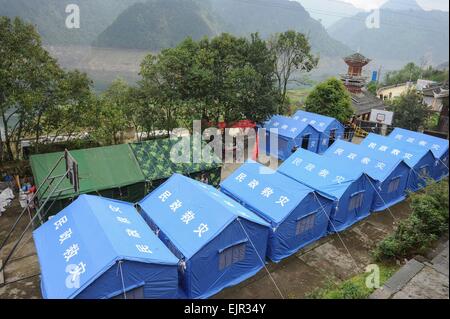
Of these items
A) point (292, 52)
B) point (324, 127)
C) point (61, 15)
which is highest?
point (61, 15)

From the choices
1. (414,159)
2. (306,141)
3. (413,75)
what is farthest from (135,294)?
(413,75)

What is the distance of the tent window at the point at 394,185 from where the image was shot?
14952mm

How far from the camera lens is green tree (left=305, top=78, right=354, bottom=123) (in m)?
26.4

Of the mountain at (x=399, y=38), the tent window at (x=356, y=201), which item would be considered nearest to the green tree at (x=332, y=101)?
the tent window at (x=356, y=201)

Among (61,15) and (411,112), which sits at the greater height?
Result: (61,15)

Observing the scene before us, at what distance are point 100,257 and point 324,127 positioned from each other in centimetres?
1814

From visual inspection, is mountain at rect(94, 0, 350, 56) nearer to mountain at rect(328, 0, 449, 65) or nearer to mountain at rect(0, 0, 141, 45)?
mountain at rect(0, 0, 141, 45)

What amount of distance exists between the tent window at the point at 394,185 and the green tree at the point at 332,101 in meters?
12.0

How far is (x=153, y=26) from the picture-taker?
253ft

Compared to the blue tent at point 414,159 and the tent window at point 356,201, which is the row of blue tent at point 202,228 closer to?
the tent window at point 356,201

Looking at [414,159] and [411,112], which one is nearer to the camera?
[414,159]

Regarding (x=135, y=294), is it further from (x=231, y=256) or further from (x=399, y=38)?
(x=399, y=38)

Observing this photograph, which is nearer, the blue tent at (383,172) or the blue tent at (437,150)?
the blue tent at (383,172)

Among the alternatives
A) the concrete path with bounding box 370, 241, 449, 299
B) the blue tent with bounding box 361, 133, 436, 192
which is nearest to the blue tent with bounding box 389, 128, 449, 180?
the blue tent with bounding box 361, 133, 436, 192
